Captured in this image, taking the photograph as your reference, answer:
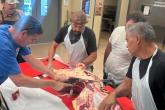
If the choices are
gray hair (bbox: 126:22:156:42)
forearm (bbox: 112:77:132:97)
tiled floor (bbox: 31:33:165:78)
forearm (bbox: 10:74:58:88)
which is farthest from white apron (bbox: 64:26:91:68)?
tiled floor (bbox: 31:33:165:78)

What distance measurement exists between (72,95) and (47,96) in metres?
0.20

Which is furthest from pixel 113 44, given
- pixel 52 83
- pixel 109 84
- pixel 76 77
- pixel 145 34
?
pixel 145 34

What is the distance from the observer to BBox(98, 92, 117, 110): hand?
154 centimetres

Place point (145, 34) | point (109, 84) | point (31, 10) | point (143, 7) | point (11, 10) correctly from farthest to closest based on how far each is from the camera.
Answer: point (143, 7) → point (31, 10) → point (11, 10) → point (109, 84) → point (145, 34)

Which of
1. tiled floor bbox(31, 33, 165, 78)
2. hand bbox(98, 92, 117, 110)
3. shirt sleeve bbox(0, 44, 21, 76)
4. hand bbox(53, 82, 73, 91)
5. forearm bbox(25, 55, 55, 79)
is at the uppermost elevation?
shirt sleeve bbox(0, 44, 21, 76)

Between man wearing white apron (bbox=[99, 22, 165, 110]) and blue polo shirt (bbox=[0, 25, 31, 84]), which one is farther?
blue polo shirt (bbox=[0, 25, 31, 84])

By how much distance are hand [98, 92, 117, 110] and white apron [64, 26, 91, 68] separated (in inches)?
34.1

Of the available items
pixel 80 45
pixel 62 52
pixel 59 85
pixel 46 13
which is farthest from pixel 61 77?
pixel 46 13

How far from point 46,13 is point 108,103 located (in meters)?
4.57

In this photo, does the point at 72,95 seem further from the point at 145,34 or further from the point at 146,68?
the point at 145,34

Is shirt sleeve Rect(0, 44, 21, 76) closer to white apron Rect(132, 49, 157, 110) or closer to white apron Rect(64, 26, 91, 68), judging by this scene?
white apron Rect(132, 49, 157, 110)

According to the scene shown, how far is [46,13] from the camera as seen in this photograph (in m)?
5.77

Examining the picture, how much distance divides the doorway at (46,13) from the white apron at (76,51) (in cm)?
321

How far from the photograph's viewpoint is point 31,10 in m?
5.45
